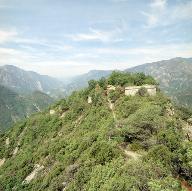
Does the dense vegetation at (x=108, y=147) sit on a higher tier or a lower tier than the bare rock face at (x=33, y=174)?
higher

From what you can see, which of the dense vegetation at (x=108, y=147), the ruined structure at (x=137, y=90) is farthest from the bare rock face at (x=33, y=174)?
the ruined structure at (x=137, y=90)

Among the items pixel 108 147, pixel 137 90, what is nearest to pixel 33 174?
pixel 108 147

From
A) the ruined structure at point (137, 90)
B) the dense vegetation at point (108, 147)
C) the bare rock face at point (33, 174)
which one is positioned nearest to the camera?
the dense vegetation at point (108, 147)

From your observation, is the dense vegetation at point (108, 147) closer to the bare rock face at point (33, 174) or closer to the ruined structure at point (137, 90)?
the bare rock face at point (33, 174)

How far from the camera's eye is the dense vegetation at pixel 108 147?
4197 cm

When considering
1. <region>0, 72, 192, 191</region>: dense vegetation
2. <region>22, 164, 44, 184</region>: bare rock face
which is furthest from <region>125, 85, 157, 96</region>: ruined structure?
<region>22, 164, 44, 184</region>: bare rock face

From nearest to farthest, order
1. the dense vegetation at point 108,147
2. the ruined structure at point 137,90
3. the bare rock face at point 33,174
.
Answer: the dense vegetation at point 108,147
the bare rock face at point 33,174
the ruined structure at point 137,90

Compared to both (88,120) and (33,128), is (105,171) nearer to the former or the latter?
(88,120)

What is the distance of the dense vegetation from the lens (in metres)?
42.0

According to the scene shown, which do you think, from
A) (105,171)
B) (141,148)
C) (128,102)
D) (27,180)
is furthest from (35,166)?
(105,171)

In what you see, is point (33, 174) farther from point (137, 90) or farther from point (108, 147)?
point (137, 90)

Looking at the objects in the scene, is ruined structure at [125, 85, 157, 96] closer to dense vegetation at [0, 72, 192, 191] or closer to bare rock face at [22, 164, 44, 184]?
dense vegetation at [0, 72, 192, 191]

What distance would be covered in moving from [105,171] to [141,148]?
1308cm

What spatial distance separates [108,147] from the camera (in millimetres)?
49312
